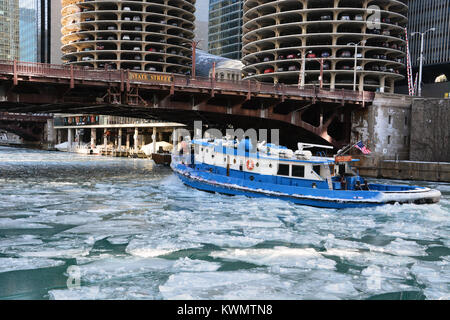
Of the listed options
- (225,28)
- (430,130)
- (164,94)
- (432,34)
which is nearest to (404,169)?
(430,130)

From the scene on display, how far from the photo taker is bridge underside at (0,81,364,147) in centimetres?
3612

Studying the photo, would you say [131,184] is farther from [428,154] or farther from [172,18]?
[172,18]

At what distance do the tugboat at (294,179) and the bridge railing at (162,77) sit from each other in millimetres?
9691

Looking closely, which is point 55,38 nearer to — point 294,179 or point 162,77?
point 162,77

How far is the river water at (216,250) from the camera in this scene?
34.4ft

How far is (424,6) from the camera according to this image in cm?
9950

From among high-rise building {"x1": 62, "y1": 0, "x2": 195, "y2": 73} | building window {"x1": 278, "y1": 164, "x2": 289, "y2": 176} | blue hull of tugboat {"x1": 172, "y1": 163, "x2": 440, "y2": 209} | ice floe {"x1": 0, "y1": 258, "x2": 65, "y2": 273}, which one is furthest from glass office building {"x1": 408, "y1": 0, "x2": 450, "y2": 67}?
ice floe {"x1": 0, "y1": 258, "x2": 65, "y2": 273}

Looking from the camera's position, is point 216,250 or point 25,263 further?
point 216,250

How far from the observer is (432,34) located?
9788 cm

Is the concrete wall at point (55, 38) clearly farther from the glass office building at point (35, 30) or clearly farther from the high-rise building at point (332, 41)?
the high-rise building at point (332, 41)

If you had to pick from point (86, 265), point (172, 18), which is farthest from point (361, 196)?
point (172, 18)

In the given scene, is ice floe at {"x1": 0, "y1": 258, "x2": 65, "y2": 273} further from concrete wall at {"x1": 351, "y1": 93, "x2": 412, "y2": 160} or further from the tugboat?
concrete wall at {"x1": 351, "y1": 93, "x2": 412, "y2": 160}

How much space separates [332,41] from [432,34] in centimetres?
3621

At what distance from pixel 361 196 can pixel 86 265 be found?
17100 mm
